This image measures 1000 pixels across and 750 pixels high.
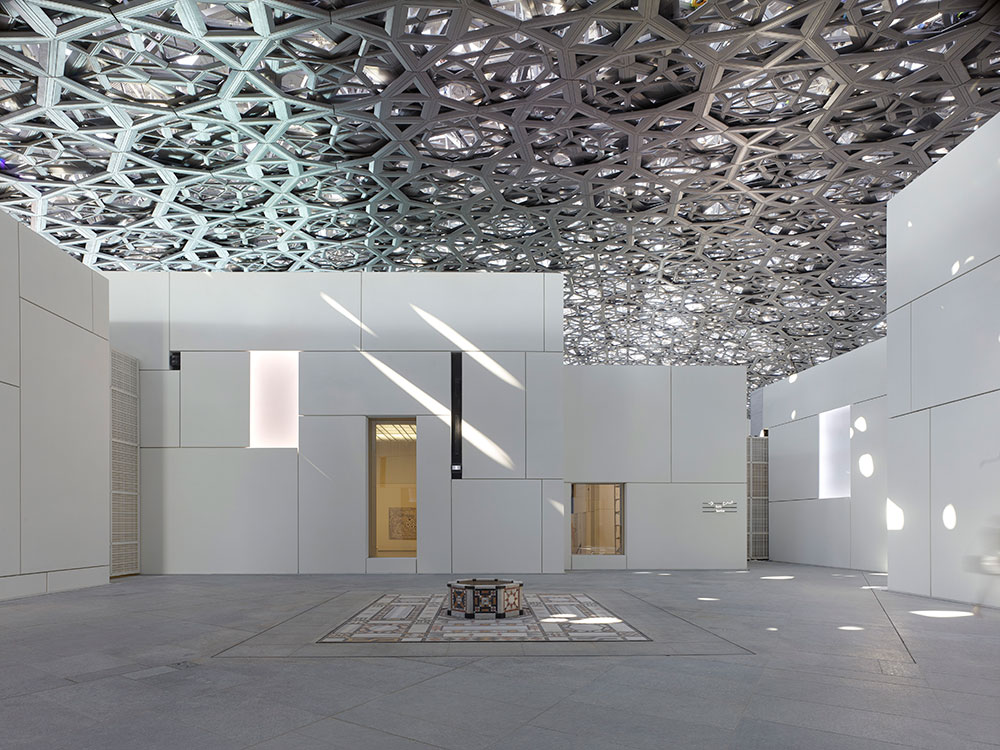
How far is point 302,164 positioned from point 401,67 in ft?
19.9

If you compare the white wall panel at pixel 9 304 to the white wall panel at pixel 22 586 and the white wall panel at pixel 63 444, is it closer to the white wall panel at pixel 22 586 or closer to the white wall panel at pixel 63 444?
the white wall panel at pixel 63 444

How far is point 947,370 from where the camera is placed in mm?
12766

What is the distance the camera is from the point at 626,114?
20.5 meters

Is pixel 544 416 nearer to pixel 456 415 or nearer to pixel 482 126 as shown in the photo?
pixel 456 415

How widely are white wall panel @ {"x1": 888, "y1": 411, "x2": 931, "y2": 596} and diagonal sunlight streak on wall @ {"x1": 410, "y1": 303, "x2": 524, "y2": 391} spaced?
8.25 m

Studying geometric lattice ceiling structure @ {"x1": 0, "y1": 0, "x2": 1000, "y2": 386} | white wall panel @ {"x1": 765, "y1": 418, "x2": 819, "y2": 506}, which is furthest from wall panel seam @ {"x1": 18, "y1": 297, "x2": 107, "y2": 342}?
white wall panel @ {"x1": 765, "y1": 418, "x2": 819, "y2": 506}

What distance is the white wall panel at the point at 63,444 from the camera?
1331 centimetres

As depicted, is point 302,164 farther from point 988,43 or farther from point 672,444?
point 988,43

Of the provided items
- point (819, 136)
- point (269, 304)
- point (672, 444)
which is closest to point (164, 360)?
point (269, 304)

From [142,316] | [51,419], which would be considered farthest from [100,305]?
[51,419]

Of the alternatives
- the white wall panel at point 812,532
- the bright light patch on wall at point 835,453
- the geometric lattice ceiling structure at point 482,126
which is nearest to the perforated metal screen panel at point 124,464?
the geometric lattice ceiling structure at point 482,126

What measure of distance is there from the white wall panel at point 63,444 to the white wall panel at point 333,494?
4.25 meters

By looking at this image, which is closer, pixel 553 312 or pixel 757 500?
pixel 553 312

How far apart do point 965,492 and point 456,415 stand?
34.7 feet
